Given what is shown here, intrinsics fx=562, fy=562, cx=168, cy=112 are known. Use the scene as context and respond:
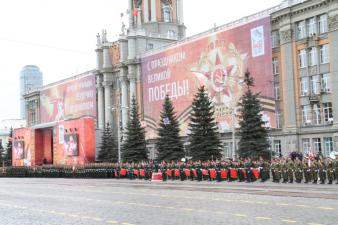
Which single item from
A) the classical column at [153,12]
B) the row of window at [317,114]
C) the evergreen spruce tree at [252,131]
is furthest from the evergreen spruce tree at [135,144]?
the classical column at [153,12]

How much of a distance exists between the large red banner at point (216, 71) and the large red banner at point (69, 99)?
16.2 m

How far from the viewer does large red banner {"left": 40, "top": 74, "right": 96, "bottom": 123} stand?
85562mm

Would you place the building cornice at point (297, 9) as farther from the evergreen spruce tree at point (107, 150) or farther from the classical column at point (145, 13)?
the classical column at point (145, 13)

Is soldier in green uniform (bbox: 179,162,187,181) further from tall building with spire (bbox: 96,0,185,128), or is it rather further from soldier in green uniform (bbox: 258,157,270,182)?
tall building with spire (bbox: 96,0,185,128)

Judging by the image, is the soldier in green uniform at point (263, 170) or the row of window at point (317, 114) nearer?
the soldier in green uniform at point (263, 170)

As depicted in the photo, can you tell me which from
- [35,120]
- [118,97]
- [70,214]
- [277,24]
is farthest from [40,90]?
[70,214]

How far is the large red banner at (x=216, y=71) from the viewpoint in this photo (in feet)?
175

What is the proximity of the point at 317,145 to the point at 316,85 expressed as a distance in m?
5.34

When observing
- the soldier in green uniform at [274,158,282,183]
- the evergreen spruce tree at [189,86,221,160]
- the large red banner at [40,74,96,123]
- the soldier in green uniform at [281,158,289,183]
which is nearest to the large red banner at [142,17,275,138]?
the evergreen spruce tree at [189,86,221,160]

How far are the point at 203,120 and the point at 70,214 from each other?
101 feet

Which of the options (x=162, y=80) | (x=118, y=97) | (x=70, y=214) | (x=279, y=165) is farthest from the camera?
(x=118, y=97)

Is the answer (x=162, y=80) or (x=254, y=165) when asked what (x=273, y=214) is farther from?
(x=162, y=80)

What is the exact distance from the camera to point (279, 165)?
3025 cm

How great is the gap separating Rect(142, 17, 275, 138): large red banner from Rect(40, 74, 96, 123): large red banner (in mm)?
16173
